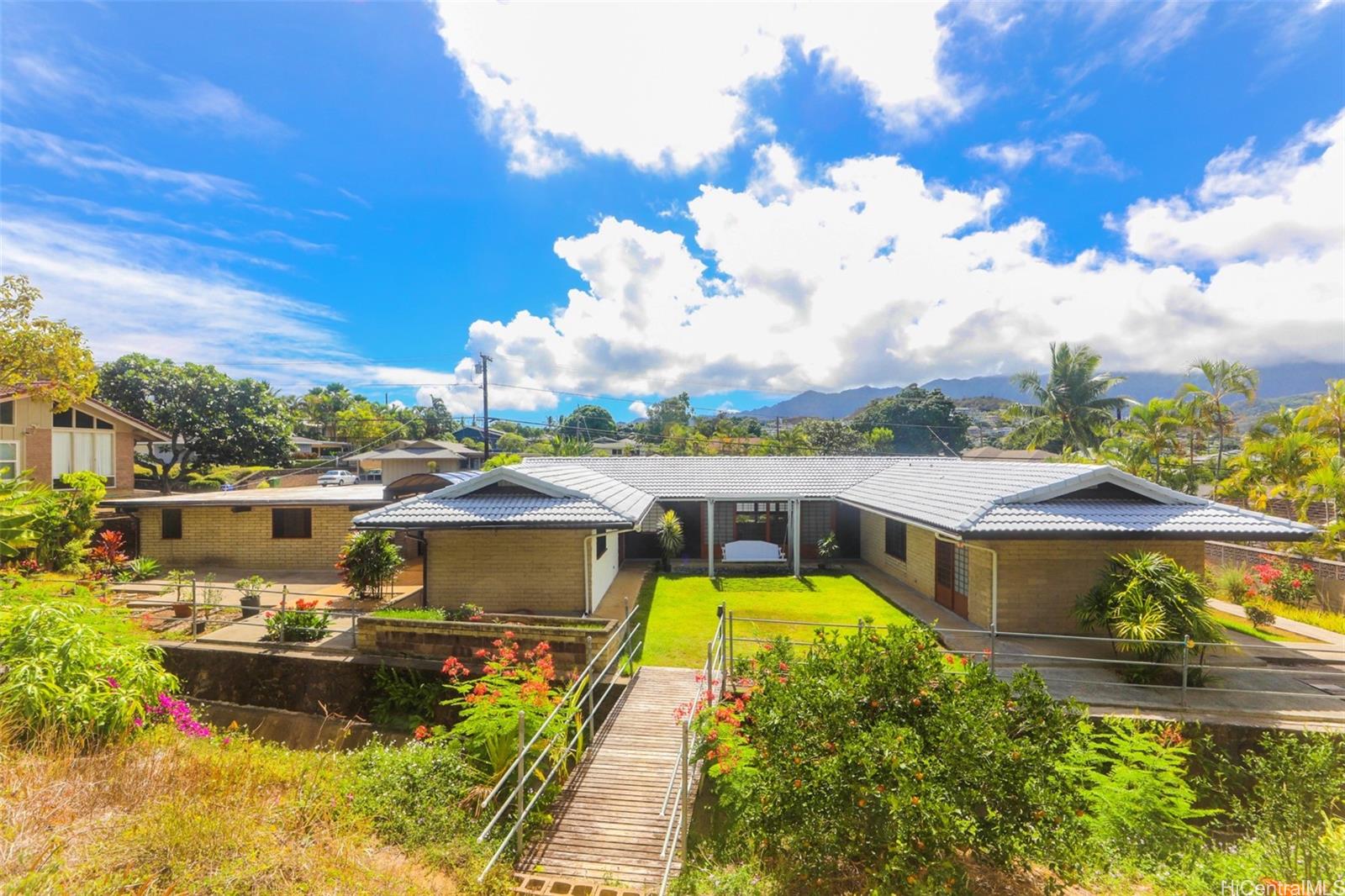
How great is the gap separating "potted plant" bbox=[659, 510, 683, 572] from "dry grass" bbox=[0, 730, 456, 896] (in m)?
14.4

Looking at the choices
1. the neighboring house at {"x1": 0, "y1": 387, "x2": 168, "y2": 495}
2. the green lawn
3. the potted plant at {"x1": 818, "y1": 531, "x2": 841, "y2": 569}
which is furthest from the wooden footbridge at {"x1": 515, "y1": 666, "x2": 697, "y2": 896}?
the neighboring house at {"x1": 0, "y1": 387, "x2": 168, "y2": 495}

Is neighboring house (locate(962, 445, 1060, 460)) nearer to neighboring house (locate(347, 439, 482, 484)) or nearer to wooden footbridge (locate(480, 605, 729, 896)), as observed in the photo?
wooden footbridge (locate(480, 605, 729, 896))

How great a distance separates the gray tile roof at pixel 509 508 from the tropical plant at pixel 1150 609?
9669 mm

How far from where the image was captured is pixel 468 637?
33.8ft

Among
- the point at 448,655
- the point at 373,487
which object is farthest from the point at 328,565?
the point at 448,655

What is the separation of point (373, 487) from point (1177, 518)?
1031 inches

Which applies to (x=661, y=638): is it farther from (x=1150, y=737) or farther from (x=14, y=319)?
(x=14, y=319)

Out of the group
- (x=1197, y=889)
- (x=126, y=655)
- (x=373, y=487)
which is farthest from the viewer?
(x=373, y=487)

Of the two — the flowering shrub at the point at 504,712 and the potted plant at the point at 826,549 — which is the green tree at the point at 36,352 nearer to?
the flowering shrub at the point at 504,712

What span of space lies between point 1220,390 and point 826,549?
20.2 meters

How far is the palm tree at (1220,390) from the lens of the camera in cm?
2417

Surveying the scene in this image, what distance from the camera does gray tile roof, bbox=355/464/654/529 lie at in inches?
489

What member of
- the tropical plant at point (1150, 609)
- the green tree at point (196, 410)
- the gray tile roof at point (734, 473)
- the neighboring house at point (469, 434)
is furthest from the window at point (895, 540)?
the neighboring house at point (469, 434)

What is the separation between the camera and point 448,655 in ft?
33.8
